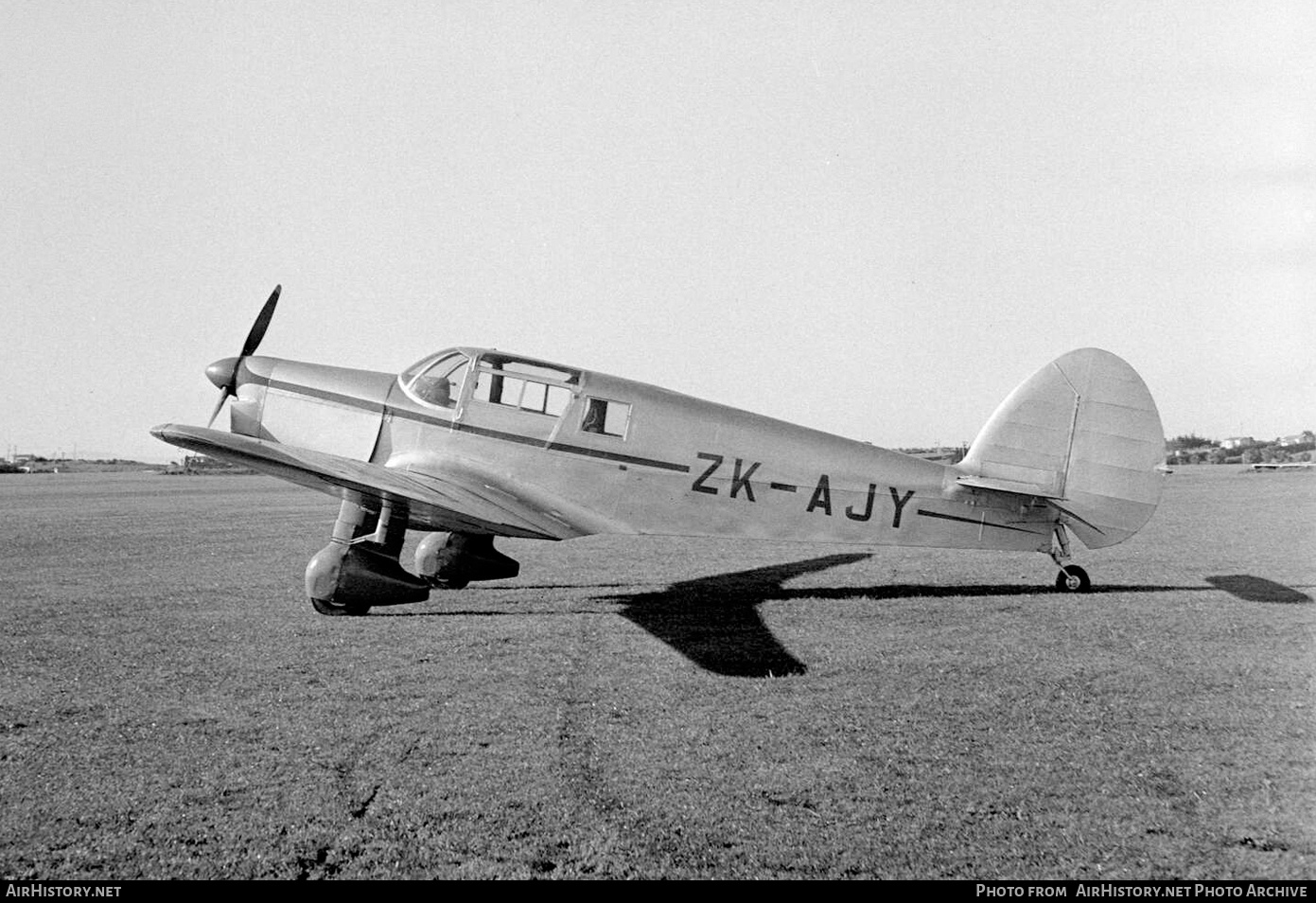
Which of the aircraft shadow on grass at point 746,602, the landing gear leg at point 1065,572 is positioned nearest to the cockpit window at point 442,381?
the aircraft shadow on grass at point 746,602

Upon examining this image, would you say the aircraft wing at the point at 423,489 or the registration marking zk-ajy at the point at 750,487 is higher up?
the registration marking zk-ajy at the point at 750,487

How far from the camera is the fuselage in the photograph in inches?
297

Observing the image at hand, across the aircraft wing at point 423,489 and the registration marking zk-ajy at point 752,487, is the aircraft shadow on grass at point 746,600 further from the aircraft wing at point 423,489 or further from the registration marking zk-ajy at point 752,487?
the aircraft wing at point 423,489

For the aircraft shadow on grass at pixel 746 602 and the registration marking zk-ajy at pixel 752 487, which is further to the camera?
the registration marking zk-ajy at pixel 752 487

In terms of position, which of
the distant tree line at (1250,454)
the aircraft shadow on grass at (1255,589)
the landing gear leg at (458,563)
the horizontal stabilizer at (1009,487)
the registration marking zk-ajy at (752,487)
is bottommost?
the landing gear leg at (458,563)

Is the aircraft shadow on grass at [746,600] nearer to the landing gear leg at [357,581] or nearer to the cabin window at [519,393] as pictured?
the landing gear leg at [357,581]

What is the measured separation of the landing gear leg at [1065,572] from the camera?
7.65 metres

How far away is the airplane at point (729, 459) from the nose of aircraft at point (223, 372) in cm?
115

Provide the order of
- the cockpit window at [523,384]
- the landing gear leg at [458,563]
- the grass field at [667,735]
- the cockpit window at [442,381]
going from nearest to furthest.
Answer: the grass field at [667,735] → the cockpit window at [523,384] → the cockpit window at [442,381] → the landing gear leg at [458,563]

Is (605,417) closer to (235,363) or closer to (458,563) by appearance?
(458,563)

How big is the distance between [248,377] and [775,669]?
6.18m

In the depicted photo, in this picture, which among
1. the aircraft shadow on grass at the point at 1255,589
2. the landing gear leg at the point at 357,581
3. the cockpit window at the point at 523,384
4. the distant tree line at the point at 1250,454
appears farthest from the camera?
the distant tree line at the point at 1250,454

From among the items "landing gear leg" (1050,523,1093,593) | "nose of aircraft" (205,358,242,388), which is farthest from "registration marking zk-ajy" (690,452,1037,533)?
"nose of aircraft" (205,358,242,388)

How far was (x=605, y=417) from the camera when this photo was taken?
7594mm
